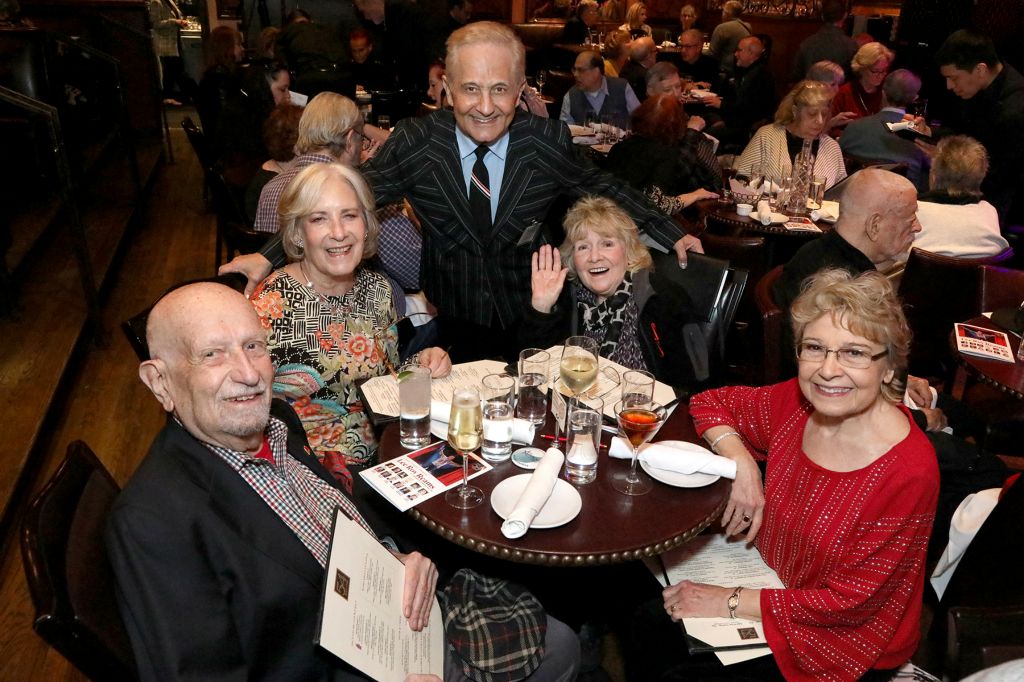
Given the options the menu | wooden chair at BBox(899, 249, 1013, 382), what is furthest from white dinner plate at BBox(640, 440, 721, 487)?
wooden chair at BBox(899, 249, 1013, 382)

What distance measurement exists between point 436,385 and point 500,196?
3.04ft

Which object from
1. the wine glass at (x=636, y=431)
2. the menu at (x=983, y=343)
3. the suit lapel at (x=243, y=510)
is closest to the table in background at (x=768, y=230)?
the menu at (x=983, y=343)

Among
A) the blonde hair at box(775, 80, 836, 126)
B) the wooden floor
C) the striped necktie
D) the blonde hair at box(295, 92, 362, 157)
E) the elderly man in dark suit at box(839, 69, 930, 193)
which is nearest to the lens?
the wooden floor

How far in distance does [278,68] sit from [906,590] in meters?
5.51

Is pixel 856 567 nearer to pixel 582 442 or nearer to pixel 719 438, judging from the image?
pixel 719 438

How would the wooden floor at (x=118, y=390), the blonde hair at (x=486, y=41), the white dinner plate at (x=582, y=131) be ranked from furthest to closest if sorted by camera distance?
the white dinner plate at (x=582, y=131)
the blonde hair at (x=486, y=41)
the wooden floor at (x=118, y=390)

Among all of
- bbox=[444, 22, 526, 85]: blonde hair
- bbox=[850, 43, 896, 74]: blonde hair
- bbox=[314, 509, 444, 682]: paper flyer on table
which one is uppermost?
bbox=[850, 43, 896, 74]: blonde hair

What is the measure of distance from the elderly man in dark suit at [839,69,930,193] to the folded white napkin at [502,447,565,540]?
488 centimetres

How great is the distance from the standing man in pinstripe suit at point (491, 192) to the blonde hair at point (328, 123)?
0.92 metres

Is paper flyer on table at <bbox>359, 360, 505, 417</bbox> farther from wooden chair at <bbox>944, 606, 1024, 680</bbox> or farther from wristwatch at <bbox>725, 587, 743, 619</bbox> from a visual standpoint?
wooden chair at <bbox>944, 606, 1024, 680</bbox>

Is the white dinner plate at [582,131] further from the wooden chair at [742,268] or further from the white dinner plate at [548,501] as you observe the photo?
the white dinner plate at [548,501]

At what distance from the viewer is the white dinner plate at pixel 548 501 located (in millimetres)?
1748

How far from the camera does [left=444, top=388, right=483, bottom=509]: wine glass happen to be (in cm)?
183

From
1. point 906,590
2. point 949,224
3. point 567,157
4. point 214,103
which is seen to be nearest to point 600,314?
point 567,157
